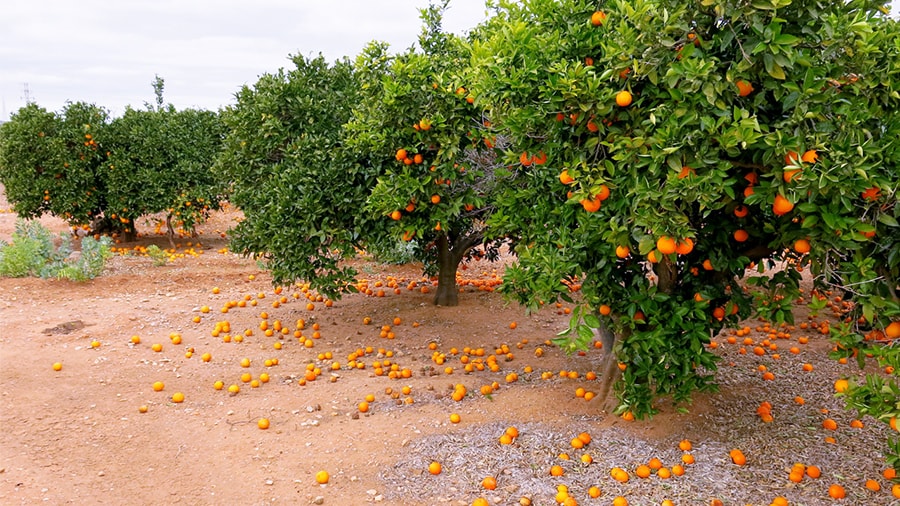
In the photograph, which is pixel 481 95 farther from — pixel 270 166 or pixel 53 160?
pixel 53 160

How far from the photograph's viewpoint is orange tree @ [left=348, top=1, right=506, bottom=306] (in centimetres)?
529

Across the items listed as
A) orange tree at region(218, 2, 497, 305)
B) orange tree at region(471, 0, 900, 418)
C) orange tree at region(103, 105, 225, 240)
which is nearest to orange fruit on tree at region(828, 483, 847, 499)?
orange tree at region(471, 0, 900, 418)

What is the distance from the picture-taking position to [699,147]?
3.11m

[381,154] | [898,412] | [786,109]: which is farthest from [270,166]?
[898,412]

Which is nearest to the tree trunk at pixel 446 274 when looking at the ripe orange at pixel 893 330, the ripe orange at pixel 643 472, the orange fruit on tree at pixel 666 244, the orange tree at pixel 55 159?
the ripe orange at pixel 643 472

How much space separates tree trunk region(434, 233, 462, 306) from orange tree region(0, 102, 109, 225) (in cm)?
799

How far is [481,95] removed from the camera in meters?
4.00

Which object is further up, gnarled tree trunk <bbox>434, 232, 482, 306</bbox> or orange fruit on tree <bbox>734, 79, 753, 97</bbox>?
orange fruit on tree <bbox>734, 79, 753, 97</bbox>

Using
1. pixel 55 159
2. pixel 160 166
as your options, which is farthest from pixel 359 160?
pixel 55 159

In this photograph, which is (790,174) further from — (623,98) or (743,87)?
(623,98)

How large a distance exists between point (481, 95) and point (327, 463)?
282cm

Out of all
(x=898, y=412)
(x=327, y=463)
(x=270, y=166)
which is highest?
(x=270, y=166)

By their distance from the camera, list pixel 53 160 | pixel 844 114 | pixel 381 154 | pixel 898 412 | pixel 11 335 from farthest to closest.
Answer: pixel 53 160 → pixel 11 335 → pixel 381 154 → pixel 844 114 → pixel 898 412

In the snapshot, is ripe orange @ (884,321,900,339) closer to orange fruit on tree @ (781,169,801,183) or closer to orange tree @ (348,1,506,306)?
orange fruit on tree @ (781,169,801,183)
